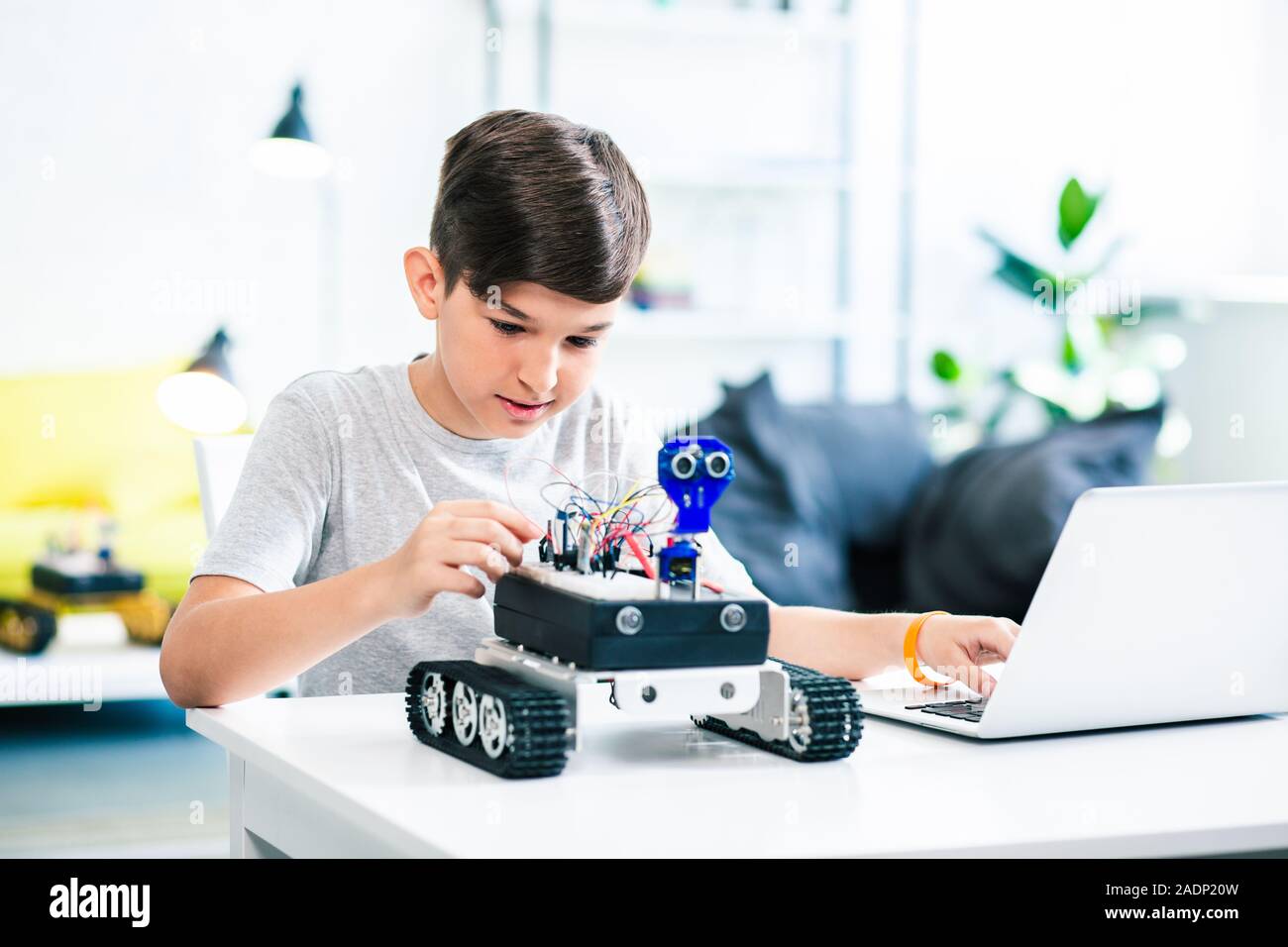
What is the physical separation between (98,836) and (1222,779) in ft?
6.60

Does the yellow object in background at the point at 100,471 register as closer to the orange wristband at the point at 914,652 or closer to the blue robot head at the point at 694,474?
the orange wristband at the point at 914,652

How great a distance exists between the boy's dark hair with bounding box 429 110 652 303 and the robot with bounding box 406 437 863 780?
31cm

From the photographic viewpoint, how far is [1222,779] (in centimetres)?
90

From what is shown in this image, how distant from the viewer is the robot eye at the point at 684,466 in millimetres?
865

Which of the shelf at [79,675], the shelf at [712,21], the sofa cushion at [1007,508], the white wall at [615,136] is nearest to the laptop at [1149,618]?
the sofa cushion at [1007,508]

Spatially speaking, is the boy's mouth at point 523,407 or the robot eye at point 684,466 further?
the boy's mouth at point 523,407

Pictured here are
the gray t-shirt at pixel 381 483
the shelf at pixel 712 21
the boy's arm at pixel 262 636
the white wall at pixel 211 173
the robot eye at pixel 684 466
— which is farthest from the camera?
the shelf at pixel 712 21

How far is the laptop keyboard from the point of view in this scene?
104 centimetres

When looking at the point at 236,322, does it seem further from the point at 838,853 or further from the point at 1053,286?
the point at 838,853

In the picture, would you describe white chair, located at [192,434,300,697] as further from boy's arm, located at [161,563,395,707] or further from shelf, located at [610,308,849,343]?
shelf, located at [610,308,849,343]

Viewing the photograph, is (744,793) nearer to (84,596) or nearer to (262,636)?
(262,636)

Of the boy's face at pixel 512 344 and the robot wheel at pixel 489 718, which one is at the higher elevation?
the boy's face at pixel 512 344

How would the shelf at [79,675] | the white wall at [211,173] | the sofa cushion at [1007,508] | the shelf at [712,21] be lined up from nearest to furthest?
1. the sofa cushion at [1007,508]
2. the shelf at [79,675]
3. the white wall at [211,173]
4. the shelf at [712,21]
